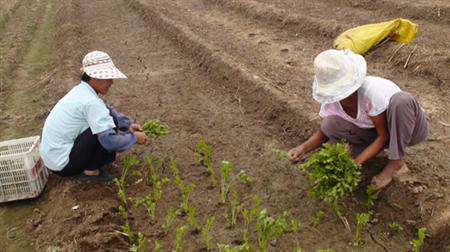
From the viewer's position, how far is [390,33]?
661 cm

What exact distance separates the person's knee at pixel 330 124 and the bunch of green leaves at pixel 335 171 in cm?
44

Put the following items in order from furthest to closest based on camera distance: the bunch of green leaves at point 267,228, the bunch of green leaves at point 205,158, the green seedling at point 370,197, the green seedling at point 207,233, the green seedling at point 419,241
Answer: the bunch of green leaves at point 205,158 → the green seedling at point 370,197 → the green seedling at point 207,233 → the bunch of green leaves at point 267,228 → the green seedling at point 419,241

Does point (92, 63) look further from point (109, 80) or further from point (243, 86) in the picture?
point (243, 86)

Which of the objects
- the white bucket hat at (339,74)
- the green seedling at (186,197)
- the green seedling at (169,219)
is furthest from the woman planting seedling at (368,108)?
the green seedling at (169,219)

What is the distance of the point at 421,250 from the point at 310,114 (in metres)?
2.01

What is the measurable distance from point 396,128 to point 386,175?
0.44 m

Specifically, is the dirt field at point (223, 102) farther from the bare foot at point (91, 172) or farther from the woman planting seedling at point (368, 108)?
the woman planting seedling at point (368, 108)

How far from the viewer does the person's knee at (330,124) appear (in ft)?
12.3

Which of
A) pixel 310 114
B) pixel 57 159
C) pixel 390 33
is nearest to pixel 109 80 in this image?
pixel 57 159

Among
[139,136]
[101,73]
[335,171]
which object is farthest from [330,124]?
[101,73]

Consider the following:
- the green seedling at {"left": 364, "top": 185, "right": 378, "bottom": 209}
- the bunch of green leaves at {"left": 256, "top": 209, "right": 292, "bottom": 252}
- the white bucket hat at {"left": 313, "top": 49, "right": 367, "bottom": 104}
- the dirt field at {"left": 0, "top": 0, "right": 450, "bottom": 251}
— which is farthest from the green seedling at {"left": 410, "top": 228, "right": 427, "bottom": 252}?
the white bucket hat at {"left": 313, "top": 49, "right": 367, "bottom": 104}

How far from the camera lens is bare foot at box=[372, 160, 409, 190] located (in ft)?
11.6

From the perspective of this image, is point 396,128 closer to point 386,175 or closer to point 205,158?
point 386,175

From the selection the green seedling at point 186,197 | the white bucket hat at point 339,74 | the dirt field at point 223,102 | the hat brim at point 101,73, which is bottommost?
the dirt field at point 223,102
